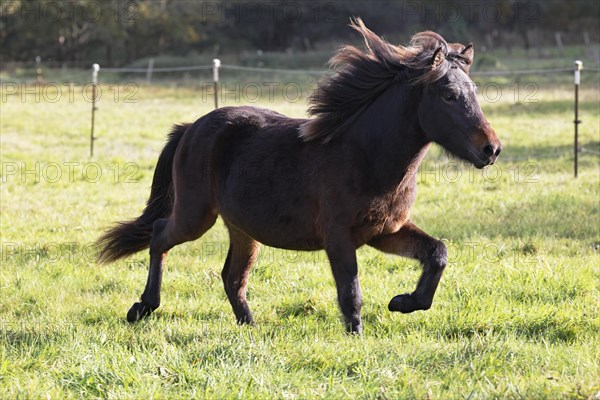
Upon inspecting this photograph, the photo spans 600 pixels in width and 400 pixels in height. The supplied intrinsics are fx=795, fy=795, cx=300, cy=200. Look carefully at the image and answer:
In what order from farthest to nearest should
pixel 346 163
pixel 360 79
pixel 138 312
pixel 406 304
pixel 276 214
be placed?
pixel 138 312 < pixel 276 214 < pixel 360 79 < pixel 346 163 < pixel 406 304

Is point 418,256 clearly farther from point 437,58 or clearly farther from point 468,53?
point 468,53

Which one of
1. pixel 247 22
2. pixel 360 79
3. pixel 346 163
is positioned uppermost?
pixel 247 22

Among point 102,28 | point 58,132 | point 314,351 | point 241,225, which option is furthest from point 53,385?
point 102,28

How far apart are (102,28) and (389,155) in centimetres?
5381

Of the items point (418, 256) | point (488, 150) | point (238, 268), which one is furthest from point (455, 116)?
point (238, 268)

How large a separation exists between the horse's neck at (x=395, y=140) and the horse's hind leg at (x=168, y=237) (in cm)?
153

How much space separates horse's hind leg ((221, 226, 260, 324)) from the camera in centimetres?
631

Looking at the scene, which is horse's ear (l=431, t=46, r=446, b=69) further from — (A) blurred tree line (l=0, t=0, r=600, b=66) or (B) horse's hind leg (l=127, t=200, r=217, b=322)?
(A) blurred tree line (l=0, t=0, r=600, b=66)

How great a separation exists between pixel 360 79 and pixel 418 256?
132cm

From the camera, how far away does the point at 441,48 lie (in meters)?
5.20

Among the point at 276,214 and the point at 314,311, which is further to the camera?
the point at 314,311

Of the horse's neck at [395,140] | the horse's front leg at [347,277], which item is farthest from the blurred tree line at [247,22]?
the horse's front leg at [347,277]

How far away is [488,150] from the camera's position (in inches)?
194

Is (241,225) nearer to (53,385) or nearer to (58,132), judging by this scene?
(53,385)
